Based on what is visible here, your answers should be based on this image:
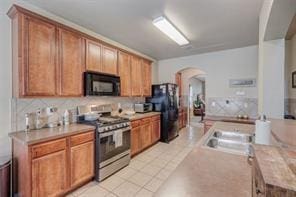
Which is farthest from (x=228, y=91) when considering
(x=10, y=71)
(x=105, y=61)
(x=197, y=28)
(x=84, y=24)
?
(x=10, y=71)

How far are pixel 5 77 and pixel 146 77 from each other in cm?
315

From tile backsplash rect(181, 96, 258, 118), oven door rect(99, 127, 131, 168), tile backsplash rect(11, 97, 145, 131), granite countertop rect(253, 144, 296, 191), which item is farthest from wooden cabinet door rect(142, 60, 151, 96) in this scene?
granite countertop rect(253, 144, 296, 191)

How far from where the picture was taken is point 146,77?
4.63 metres

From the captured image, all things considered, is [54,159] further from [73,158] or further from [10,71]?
[10,71]

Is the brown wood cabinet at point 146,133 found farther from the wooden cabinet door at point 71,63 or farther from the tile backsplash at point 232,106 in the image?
the tile backsplash at point 232,106

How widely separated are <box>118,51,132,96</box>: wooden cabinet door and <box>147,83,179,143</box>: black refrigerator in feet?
3.49

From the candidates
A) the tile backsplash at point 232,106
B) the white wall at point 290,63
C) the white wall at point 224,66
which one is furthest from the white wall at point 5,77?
the white wall at point 290,63

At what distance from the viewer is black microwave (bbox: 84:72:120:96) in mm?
2738

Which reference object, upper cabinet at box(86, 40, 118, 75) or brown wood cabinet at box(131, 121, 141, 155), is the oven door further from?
upper cabinet at box(86, 40, 118, 75)

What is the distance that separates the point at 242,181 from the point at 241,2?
2.42 m

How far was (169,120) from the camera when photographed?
459cm

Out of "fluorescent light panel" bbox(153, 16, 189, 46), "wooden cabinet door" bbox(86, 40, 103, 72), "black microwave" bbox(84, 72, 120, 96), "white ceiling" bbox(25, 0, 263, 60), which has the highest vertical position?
"white ceiling" bbox(25, 0, 263, 60)

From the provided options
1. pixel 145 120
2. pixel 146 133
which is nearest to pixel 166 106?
pixel 145 120

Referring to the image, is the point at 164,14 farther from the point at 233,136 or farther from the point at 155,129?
the point at 155,129
